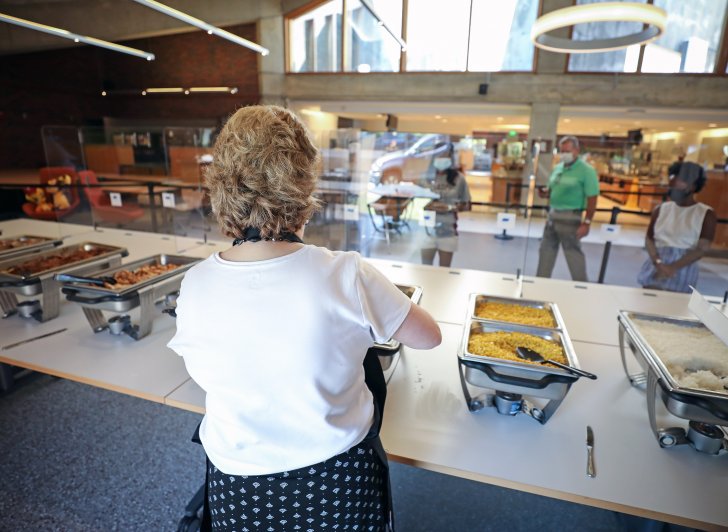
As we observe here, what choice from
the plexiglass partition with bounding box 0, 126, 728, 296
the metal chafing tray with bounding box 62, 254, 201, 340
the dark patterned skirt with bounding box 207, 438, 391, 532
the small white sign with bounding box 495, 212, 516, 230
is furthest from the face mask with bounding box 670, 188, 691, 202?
the metal chafing tray with bounding box 62, 254, 201, 340

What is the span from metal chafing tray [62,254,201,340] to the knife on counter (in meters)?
1.35

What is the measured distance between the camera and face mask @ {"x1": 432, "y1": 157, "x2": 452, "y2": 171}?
4.11 m

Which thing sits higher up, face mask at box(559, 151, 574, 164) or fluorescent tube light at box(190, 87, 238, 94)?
fluorescent tube light at box(190, 87, 238, 94)

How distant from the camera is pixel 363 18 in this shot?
7484mm

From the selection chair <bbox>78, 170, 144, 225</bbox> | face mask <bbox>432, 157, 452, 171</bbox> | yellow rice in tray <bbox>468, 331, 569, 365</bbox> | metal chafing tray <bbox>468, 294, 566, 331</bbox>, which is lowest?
chair <bbox>78, 170, 144, 225</bbox>

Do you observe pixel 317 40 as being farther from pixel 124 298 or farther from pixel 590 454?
pixel 590 454

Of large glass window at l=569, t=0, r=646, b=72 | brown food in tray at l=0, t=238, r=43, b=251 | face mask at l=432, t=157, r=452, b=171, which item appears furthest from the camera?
large glass window at l=569, t=0, r=646, b=72

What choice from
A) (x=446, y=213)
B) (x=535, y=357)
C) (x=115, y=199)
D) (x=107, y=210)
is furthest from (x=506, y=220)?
(x=107, y=210)

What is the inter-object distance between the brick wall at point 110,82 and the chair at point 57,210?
3.50 m

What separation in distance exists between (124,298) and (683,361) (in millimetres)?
A: 1745

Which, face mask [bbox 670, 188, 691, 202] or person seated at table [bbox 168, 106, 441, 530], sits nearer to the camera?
person seated at table [bbox 168, 106, 441, 530]

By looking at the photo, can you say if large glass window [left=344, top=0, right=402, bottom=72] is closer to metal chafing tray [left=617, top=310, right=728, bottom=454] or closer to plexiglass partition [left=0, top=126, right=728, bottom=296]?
plexiglass partition [left=0, top=126, right=728, bottom=296]

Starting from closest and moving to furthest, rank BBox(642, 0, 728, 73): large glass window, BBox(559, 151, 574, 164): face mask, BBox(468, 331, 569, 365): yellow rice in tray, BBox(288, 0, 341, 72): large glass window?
BBox(468, 331, 569, 365): yellow rice in tray, BBox(559, 151, 574, 164): face mask, BBox(642, 0, 728, 73): large glass window, BBox(288, 0, 341, 72): large glass window

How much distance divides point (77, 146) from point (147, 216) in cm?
203
